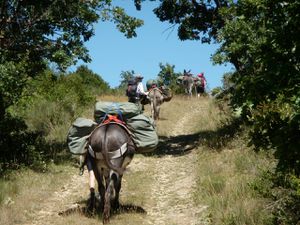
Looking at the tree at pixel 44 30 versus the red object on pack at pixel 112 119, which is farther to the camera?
the tree at pixel 44 30

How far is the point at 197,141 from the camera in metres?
16.7

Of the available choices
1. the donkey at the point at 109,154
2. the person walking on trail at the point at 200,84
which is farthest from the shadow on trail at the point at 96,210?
the person walking on trail at the point at 200,84

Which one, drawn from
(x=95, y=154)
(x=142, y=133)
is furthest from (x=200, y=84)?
(x=95, y=154)

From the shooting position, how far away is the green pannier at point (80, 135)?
9.10 metres

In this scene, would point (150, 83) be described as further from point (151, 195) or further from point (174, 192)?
point (151, 195)

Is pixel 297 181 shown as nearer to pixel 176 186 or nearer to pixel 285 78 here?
pixel 285 78

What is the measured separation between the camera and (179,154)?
1530cm

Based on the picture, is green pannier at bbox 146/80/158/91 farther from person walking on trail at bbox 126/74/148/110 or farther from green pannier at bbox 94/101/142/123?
green pannier at bbox 94/101/142/123

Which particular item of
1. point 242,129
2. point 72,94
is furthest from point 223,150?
point 72,94

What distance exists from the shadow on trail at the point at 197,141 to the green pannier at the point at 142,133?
4491 millimetres

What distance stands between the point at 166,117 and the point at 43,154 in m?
10.9

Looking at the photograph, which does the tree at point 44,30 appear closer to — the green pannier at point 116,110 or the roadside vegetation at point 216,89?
the roadside vegetation at point 216,89

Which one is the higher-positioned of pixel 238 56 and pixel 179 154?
pixel 238 56

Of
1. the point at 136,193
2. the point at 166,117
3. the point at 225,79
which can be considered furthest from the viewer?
the point at 166,117
